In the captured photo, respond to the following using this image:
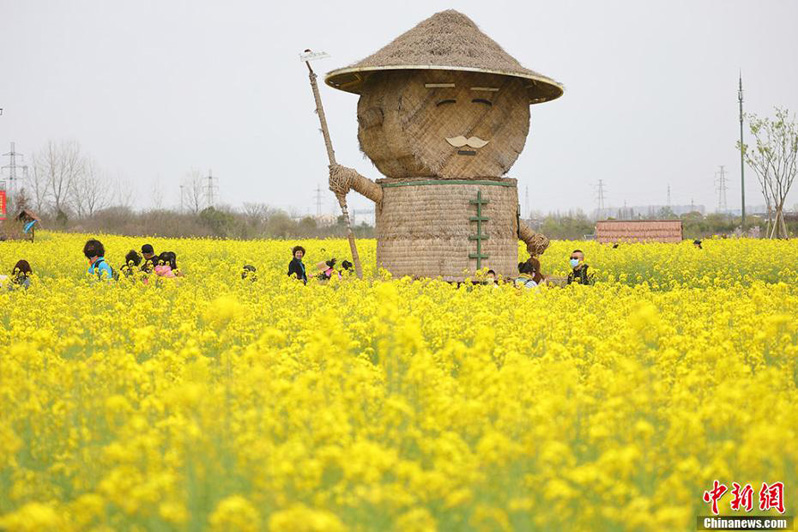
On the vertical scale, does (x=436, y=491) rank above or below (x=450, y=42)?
below

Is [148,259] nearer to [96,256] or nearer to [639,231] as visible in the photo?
[96,256]

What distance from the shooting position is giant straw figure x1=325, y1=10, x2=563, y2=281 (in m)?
13.3

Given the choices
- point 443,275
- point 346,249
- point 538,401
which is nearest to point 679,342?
point 538,401

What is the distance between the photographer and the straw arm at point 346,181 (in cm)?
1334

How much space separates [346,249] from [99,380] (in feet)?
62.4

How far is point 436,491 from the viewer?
11.5 feet

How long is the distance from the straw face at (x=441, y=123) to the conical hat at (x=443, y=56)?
0.29 metres

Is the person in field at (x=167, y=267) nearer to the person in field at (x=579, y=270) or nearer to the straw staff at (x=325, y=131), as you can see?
the straw staff at (x=325, y=131)

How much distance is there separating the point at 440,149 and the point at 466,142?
1.42ft

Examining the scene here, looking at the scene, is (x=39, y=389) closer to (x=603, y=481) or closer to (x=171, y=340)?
(x=171, y=340)

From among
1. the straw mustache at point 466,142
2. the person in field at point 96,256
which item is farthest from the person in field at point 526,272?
the person in field at point 96,256

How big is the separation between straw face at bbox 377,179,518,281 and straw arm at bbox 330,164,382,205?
0.36 metres
